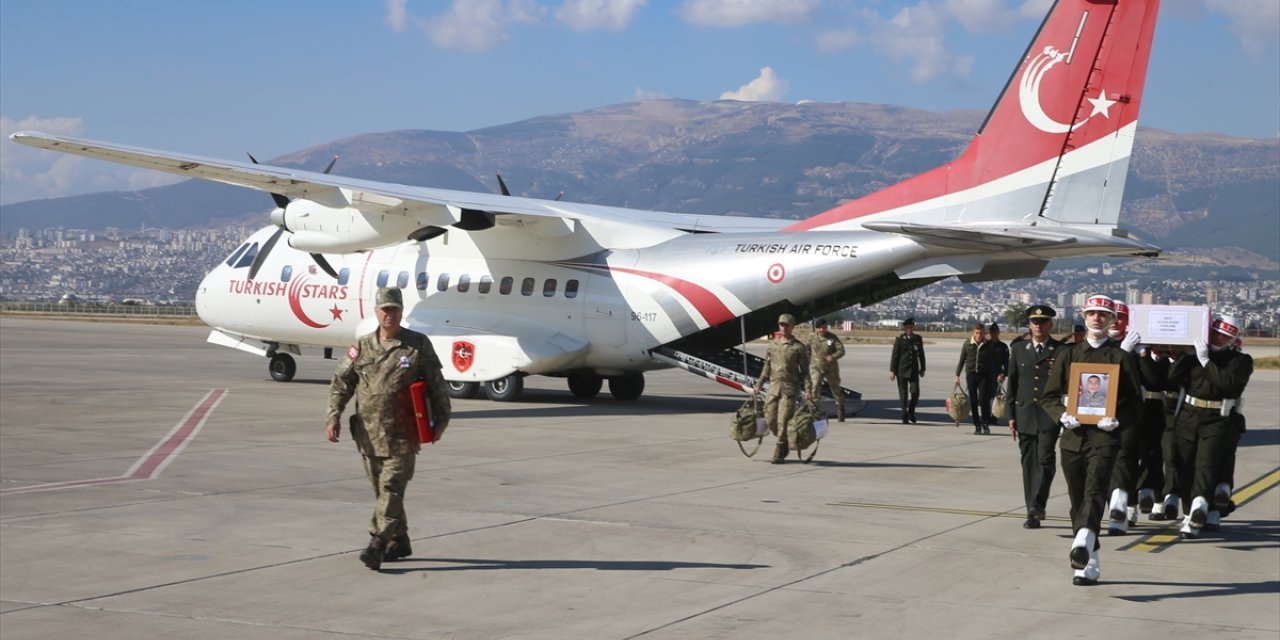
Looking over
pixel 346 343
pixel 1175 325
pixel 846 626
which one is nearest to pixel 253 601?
pixel 846 626

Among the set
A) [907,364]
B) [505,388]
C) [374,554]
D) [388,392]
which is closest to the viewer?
[374,554]

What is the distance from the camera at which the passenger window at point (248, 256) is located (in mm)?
28234

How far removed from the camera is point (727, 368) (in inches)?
899

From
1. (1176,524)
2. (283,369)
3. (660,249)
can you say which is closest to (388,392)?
(1176,524)

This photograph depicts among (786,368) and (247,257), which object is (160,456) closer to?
(786,368)

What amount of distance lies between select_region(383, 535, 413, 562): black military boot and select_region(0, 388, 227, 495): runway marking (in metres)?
4.77

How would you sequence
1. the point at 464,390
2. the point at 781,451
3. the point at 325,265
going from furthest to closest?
the point at 325,265, the point at 464,390, the point at 781,451

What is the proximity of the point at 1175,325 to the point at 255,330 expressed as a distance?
2028 cm

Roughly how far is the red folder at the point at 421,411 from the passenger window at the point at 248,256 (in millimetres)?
19832

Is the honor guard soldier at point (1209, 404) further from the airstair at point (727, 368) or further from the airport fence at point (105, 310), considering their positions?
the airport fence at point (105, 310)

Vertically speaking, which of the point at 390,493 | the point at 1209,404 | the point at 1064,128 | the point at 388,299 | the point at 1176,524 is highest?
the point at 1064,128

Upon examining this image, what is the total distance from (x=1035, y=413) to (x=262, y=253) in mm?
19565

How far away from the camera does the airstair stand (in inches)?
881

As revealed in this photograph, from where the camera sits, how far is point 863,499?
42.9ft
